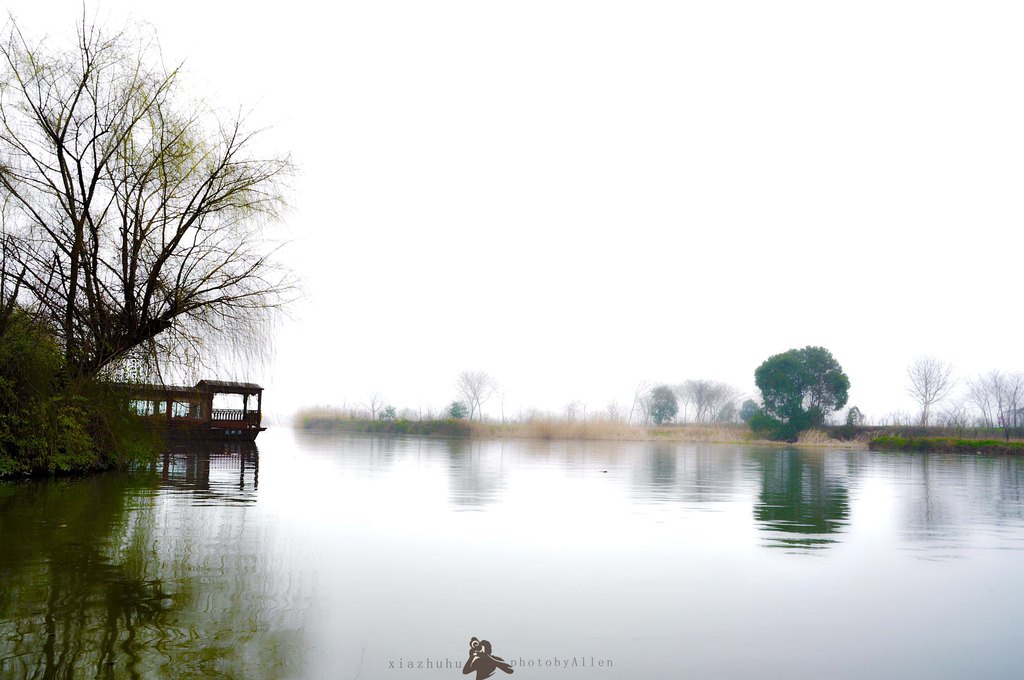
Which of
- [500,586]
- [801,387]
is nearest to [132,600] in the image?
[500,586]

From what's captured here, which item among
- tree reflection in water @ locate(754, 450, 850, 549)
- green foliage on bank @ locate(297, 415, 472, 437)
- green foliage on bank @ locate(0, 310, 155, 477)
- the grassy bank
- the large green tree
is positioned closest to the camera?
tree reflection in water @ locate(754, 450, 850, 549)

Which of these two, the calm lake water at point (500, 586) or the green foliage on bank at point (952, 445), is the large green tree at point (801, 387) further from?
the calm lake water at point (500, 586)

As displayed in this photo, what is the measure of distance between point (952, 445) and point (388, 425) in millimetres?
27861

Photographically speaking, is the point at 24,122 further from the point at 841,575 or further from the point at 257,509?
the point at 841,575

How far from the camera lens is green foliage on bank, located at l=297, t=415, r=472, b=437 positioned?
37969 millimetres

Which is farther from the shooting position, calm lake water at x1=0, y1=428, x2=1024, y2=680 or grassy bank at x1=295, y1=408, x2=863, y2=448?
grassy bank at x1=295, y1=408, x2=863, y2=448

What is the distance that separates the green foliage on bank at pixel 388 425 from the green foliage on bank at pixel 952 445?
1911 cm

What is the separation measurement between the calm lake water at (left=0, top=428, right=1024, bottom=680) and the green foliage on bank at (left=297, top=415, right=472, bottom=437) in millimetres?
28874

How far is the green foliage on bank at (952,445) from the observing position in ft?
90.4

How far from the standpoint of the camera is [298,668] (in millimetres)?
2873

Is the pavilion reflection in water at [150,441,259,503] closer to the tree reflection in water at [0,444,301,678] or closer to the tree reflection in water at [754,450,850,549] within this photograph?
the tree reflection in water at [0,444,301,678]

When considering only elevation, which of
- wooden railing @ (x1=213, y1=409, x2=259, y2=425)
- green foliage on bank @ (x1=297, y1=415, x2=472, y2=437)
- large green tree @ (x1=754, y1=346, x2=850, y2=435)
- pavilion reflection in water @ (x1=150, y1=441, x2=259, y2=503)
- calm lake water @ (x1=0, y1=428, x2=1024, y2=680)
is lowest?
green foliage on bank @ (x1=297, y1=415, x2=472, y2=437)

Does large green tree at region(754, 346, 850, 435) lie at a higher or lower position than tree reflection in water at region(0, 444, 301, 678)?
higher

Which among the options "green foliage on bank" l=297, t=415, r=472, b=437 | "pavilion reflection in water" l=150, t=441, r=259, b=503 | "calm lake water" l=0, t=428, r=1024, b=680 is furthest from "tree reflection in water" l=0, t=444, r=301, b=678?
"green foliage on bank" l=297, t=415, r=472, b=437
